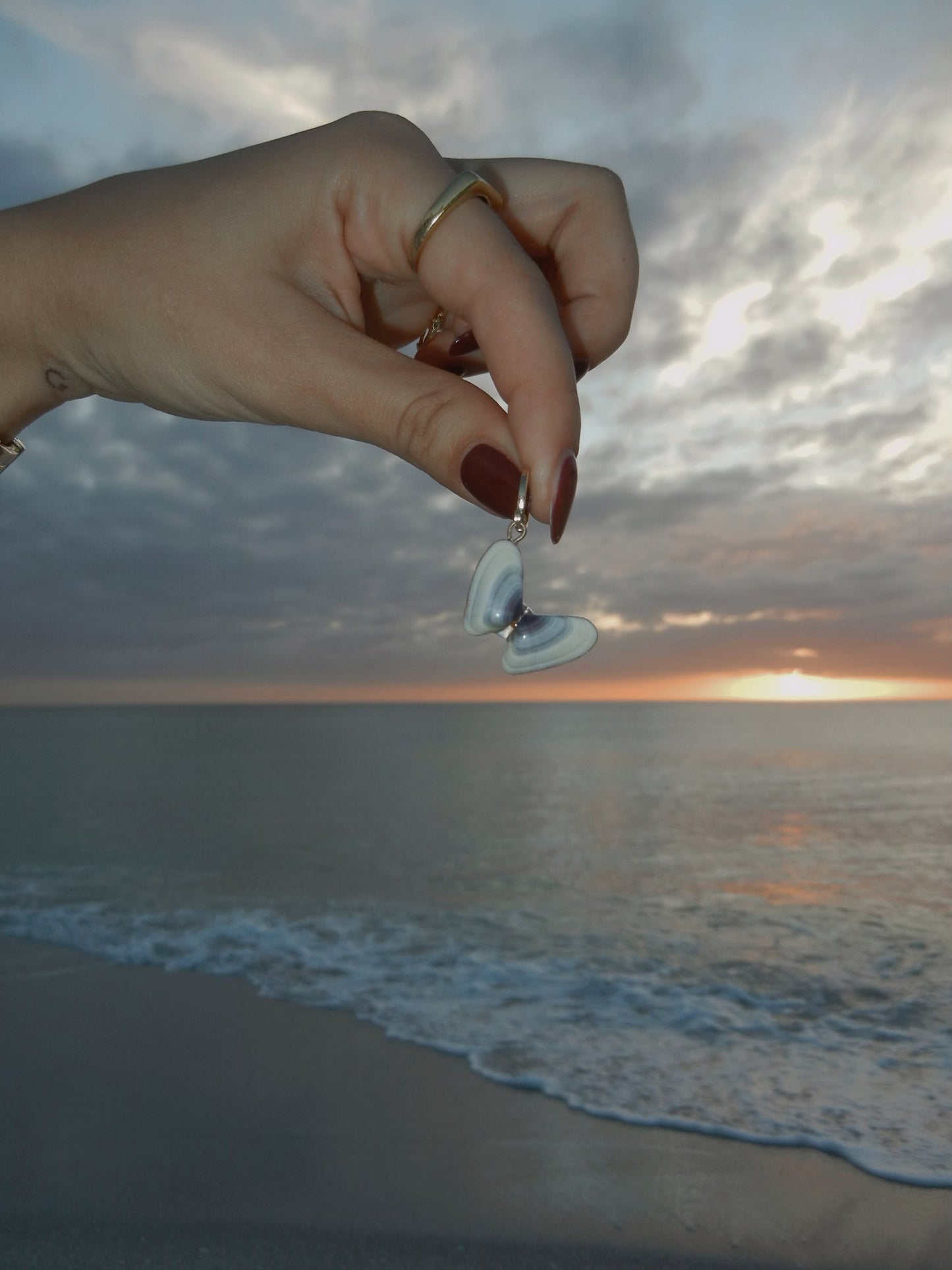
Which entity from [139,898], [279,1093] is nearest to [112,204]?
[279,1093]

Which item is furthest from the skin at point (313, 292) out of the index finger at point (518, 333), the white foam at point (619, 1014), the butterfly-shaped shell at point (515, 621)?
the white foam at point (619, 1014)

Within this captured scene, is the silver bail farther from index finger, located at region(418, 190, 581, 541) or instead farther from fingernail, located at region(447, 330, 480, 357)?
fingernail, located at region(447, 330, 480, 357)

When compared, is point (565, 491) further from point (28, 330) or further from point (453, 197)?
point (28, 330)

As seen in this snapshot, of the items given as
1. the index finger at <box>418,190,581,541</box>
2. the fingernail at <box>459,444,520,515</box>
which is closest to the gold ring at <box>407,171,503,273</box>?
the index finger at <box>418,190,581,541</box>

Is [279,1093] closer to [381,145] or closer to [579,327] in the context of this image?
[579,327]

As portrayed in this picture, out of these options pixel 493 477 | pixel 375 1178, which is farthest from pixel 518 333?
pixel 375 1178

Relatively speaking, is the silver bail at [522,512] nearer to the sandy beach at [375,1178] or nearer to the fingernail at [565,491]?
the fingernail at [565,491]
